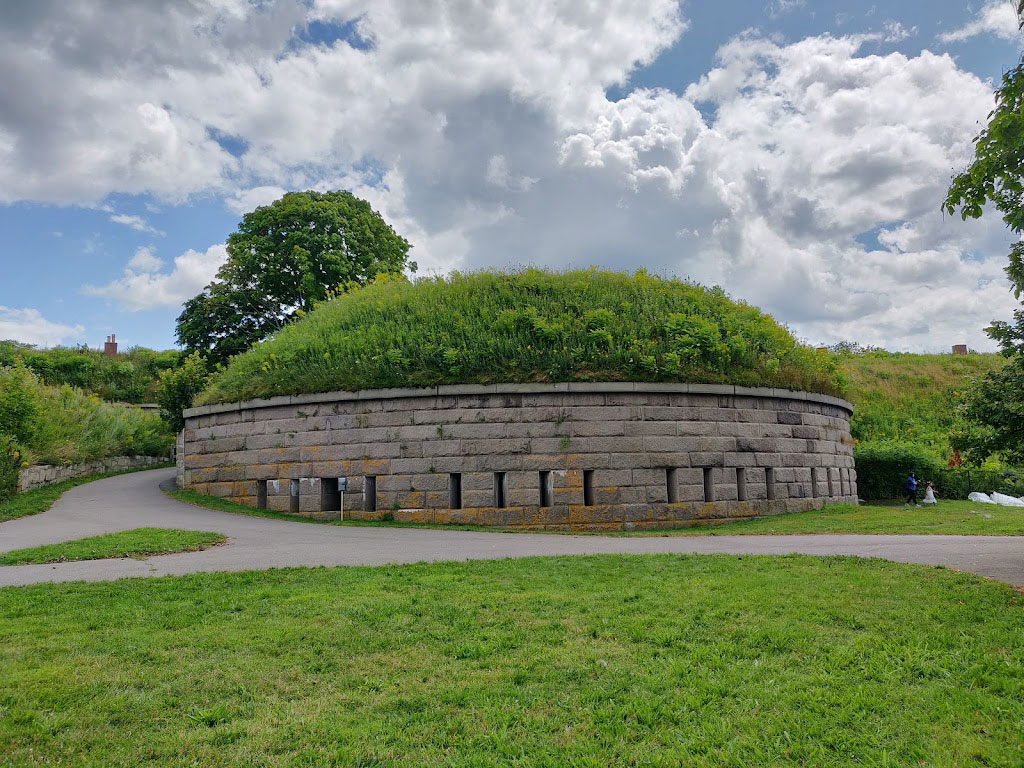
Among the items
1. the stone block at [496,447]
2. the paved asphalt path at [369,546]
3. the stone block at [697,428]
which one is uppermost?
the stone block at [697,428]

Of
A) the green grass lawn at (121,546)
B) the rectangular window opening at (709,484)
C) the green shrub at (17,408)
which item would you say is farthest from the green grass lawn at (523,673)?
the green shrub at (17,408)

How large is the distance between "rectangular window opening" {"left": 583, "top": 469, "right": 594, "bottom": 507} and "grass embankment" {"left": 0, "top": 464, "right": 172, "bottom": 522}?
12.2 m

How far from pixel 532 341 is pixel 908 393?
26.4 m

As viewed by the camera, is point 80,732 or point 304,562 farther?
point 304,562

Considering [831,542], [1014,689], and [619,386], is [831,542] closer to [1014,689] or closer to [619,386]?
[619,386]

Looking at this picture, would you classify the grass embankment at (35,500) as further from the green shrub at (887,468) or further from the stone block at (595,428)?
the green shrub at (887,468)

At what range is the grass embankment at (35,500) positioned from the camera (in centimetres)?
1585

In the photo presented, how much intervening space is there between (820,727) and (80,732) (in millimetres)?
4191

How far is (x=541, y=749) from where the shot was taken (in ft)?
12.6

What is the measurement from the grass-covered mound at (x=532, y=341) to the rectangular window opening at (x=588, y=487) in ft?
6.46

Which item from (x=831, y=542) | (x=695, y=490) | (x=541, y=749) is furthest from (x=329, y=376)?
(x=541, y=749)

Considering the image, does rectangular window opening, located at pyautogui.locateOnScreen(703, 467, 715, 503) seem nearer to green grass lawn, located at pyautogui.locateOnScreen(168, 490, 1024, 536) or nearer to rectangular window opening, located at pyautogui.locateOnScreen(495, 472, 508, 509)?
green grass lawn, located at pyautogui.locateOnScreen(168, 490, 1024, 536)

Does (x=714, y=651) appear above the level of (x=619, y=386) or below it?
below

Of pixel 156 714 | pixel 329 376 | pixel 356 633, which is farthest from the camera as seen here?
pixel 329 376
